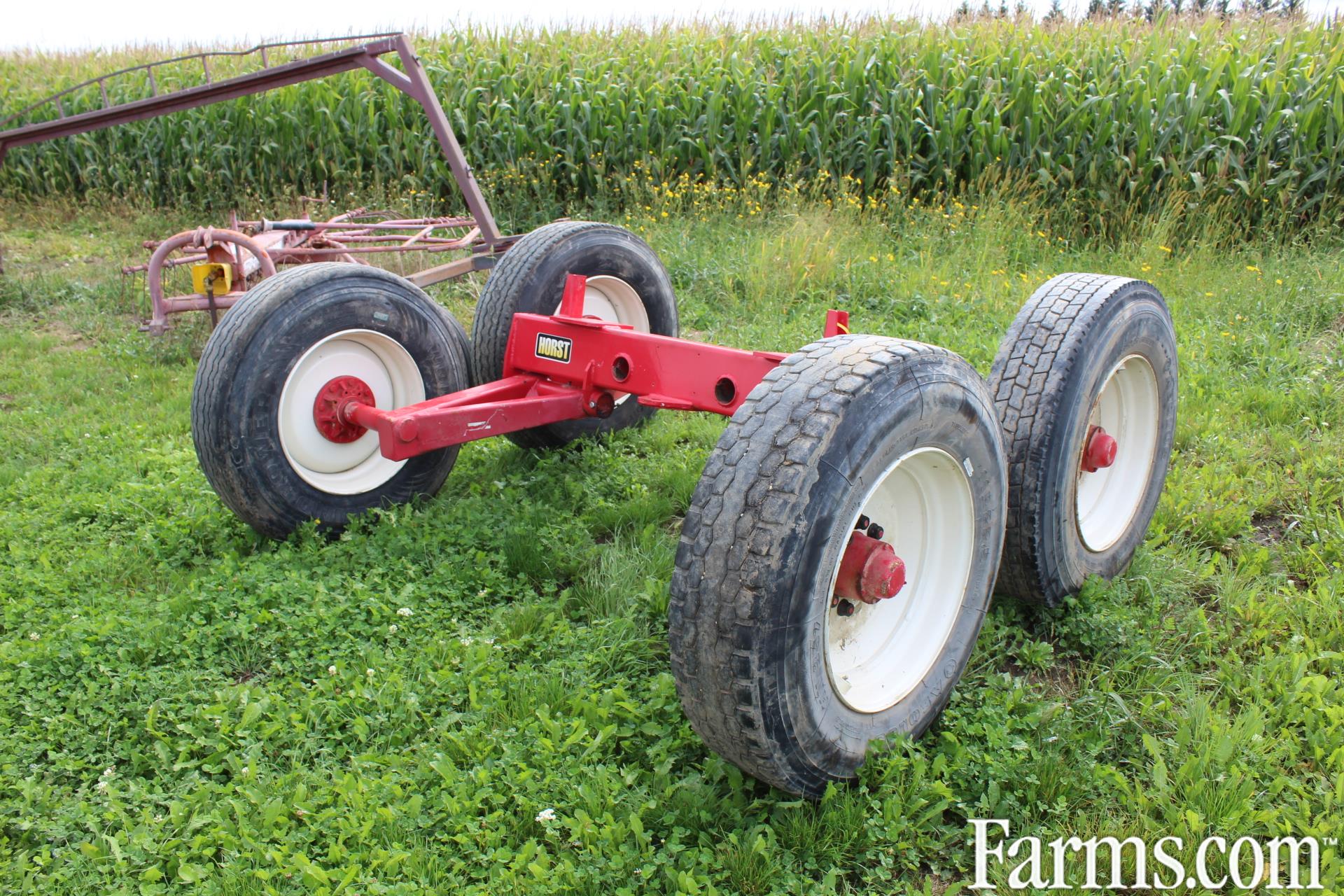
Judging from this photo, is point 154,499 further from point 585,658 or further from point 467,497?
point 585,658

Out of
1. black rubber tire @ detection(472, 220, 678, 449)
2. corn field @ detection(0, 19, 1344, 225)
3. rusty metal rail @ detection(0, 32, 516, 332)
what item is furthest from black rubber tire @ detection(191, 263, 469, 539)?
corn field @ detection(0, 19, 1344, 225)

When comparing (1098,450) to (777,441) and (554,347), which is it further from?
(554,347)

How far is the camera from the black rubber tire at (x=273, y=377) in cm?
365

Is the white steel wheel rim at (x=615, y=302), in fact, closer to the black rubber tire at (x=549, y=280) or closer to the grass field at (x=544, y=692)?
the black rubber tire at (x=549, y=280)

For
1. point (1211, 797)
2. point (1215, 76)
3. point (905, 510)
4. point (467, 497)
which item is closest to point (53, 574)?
point (467, 497)

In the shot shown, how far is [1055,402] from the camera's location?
309 cm

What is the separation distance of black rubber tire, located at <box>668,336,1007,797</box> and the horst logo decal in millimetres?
1686

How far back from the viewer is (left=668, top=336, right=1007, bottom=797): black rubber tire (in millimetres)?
2229

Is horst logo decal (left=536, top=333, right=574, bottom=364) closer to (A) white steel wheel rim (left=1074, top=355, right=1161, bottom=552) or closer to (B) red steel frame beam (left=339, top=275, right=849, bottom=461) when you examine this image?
(B) red steel frame beam (left=339, top=275, right=849, bottom=461)

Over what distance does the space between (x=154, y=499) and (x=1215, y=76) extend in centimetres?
970

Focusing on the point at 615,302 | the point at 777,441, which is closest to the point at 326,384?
the point at 615,302

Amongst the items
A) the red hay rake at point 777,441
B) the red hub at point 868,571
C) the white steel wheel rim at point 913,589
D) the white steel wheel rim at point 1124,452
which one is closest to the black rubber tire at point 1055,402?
the red hay rake at point 777,441

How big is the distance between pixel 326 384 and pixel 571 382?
997 millimetres

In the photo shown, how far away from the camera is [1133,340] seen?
11.2 feet
